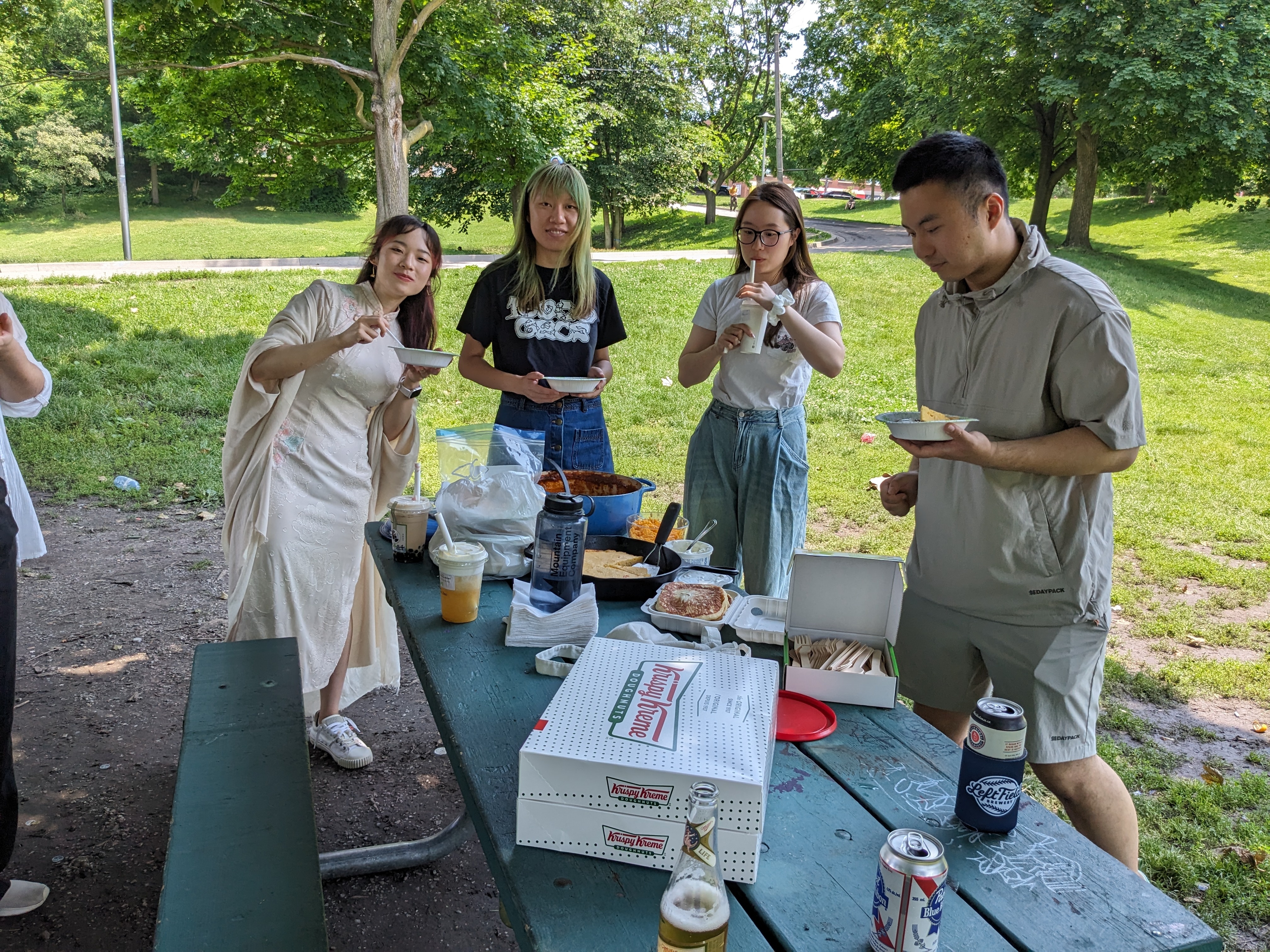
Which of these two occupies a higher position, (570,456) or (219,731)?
(570,456)

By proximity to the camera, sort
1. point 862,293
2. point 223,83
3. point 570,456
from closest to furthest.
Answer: point 570,456
point 223,83
point 862,293

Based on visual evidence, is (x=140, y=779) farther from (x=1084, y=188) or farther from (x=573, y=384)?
(x=1084, y=188)

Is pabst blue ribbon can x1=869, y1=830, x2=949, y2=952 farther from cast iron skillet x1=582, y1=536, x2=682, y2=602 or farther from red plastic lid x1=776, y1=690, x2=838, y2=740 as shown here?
cast iron skillet x1=582, y1=536, x2=682, y2=602

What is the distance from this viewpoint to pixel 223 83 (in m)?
12.2

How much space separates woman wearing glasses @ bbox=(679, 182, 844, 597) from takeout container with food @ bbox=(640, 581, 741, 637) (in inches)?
45.9

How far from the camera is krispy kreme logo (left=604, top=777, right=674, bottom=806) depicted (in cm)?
127

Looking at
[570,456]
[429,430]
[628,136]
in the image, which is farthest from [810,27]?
[570,456]

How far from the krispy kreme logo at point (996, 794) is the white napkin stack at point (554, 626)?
3.05 ft

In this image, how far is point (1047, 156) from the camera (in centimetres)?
2322

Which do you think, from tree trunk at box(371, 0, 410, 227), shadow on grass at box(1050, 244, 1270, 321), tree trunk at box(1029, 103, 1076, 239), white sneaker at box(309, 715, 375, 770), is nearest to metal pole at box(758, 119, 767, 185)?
tree trunk at box(1029, 103, 1076, 239)

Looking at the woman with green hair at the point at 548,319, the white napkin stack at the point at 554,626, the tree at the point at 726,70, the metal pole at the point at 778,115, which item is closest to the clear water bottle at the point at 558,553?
the white napkin stack at the point at 554,626

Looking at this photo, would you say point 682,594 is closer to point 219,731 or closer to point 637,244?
point 219,731

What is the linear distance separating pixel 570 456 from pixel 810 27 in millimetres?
35760

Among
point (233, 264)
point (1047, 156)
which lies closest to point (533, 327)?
point (233, 264)
